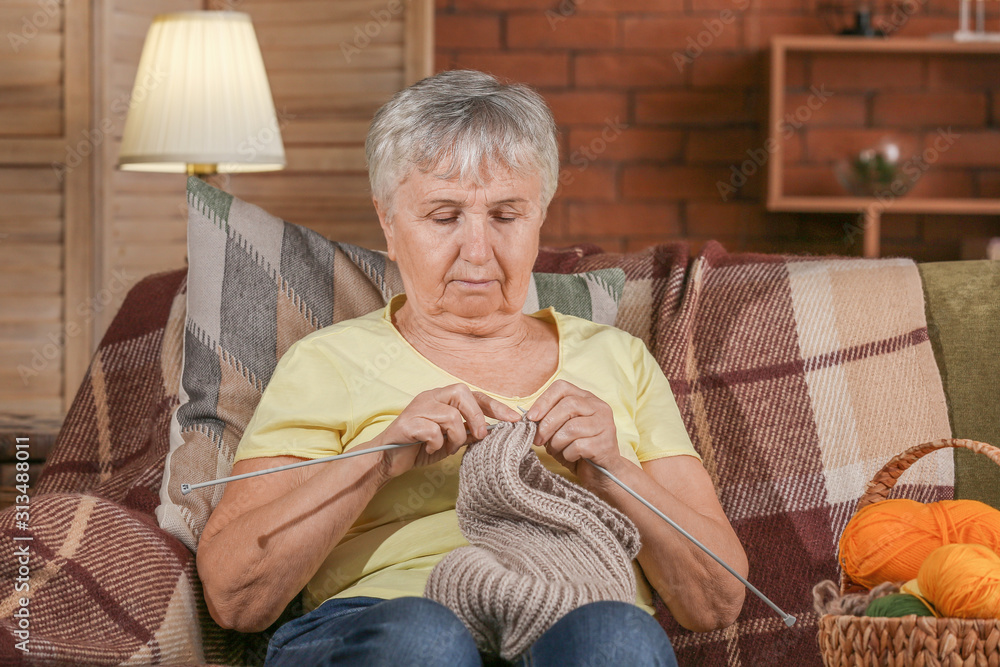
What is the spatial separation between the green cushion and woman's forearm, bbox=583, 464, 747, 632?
453 mm

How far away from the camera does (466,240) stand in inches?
44.5

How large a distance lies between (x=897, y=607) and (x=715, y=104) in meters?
2.22

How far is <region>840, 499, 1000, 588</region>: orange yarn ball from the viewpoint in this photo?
879 millimetres

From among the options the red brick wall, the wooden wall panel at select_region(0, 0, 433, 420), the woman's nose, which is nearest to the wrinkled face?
the woman's nose

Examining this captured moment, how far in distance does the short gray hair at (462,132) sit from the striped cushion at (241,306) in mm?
233

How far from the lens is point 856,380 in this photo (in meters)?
1.37

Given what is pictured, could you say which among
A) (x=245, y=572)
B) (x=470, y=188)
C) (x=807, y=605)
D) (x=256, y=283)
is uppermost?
(x=470, y=188)

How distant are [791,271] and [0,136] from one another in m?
2.05

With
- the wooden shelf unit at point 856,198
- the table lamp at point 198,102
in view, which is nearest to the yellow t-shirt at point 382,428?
the table lamp at point 198,102

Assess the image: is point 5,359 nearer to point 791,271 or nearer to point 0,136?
point 0,136

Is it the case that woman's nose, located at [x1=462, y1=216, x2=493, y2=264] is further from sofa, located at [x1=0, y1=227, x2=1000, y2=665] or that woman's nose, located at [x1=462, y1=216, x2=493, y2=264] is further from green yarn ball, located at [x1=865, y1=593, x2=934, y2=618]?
green yarn ball, located at [x1=865, y1=593, x2=934, y2=618]

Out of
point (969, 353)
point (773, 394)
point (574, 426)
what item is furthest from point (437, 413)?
point (969, 353)

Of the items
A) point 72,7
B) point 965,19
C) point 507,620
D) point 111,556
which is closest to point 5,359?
point 72,7

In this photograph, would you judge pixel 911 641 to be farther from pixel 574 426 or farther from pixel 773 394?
pixel 773 394
